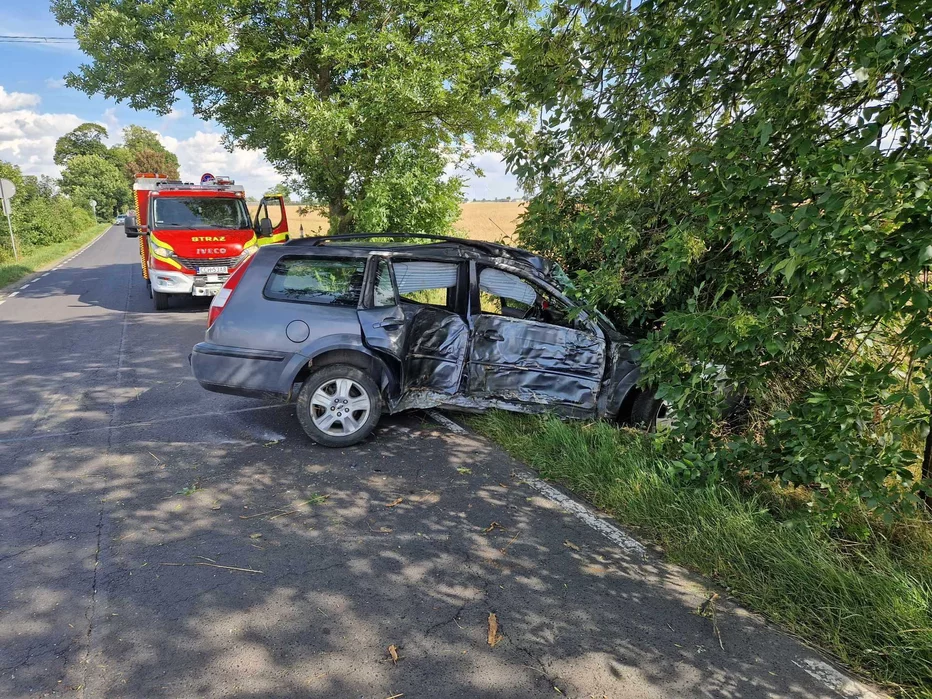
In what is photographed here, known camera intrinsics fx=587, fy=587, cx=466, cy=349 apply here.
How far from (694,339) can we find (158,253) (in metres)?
11.3

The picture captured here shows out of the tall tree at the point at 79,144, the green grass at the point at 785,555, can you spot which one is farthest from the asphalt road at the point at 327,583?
the tall tree at the point at 79,144

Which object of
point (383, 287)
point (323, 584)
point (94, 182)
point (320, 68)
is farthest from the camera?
point (94, 182)

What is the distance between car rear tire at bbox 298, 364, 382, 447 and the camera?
4.95m

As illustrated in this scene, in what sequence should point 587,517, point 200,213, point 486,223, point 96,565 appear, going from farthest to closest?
point 486,223 → point 200,213 → point 587,517 → point 96,565

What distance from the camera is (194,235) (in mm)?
12102

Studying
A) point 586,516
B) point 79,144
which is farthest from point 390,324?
point 79,144

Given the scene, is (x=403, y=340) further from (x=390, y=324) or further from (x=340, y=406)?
(x=340, y=406)

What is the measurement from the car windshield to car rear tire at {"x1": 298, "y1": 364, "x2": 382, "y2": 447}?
29.6 ft

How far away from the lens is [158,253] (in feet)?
38.6

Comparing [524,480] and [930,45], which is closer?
[930,45]

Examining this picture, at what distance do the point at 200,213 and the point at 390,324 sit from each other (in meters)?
9.38

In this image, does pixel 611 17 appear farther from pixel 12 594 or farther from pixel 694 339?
pixel 12 594

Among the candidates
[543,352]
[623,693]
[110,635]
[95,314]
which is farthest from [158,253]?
[623,693]

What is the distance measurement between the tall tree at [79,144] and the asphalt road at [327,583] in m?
112
